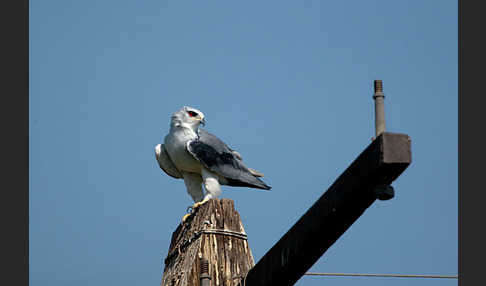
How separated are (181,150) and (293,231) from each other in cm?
416

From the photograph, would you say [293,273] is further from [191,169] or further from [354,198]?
[191,169]

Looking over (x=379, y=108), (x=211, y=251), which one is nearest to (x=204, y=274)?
(x=211, y=251)

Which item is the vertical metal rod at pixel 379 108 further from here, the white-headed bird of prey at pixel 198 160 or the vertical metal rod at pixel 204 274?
the white-headed bird of prey at pixel 198 160

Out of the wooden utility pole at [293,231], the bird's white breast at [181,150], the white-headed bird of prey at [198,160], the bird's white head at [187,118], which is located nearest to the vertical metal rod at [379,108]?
the wooden utility pole at [293,231]

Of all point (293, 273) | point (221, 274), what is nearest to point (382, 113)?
point (293, 273)

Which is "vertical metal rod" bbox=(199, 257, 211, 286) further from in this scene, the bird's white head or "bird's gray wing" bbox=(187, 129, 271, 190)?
the bird's white head

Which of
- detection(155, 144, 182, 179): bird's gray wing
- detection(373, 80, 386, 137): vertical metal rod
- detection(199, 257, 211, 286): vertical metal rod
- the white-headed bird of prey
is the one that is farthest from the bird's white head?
detection(373, 80, 386, 137): vertical metal rod

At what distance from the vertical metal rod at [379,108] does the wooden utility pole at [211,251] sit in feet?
6.16

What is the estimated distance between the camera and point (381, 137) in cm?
314

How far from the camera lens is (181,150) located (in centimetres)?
780

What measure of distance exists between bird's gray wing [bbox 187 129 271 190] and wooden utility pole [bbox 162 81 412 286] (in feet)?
6.97

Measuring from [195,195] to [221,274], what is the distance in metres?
2.90

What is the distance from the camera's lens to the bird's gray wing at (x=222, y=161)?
7703 mm

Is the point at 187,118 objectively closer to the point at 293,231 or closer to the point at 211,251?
the point at 211,251
